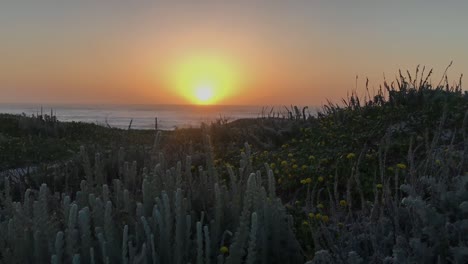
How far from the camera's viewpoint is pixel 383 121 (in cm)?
700

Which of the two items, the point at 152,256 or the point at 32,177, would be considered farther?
the point at 32,177

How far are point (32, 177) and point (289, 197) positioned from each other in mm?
3135

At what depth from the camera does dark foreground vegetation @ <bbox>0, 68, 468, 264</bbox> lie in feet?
10.4

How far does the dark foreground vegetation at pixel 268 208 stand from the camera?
3166mm

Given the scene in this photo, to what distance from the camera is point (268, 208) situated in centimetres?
368

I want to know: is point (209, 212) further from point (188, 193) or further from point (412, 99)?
point (412, 99)

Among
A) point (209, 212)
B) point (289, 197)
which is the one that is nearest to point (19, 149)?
point (289, 197)

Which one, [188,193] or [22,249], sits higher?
[188,193]

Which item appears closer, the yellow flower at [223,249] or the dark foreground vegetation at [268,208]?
the dark foreground vegetation at [268,208]

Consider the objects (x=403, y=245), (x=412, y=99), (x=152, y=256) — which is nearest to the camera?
(x=403, y=245)

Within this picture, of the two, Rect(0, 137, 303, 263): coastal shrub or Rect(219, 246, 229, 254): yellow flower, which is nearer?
Rect(0, 137, 303, 263): coastal shrub

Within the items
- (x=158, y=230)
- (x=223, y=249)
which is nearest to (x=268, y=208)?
(x=223, y=249)

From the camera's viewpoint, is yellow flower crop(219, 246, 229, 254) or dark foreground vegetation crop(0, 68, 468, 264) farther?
yellow flower crop(219, 246, 229, 254)

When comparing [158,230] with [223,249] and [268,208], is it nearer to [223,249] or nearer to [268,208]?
[223,249]
